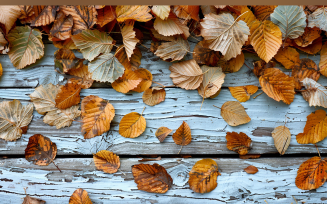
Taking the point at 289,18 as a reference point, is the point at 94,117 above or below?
below

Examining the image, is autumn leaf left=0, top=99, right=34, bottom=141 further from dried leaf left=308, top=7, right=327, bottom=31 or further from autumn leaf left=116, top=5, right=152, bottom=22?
dried leaf left=308, top=7, right=327, bottom=31

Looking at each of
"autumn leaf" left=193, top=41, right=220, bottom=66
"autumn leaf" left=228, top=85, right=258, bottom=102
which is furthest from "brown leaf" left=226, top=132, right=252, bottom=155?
"autumn leaf" left=193, top=41, right=220, bottom=66

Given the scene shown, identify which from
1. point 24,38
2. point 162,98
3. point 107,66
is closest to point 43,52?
point 24,38

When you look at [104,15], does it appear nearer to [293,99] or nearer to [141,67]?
[141,67]

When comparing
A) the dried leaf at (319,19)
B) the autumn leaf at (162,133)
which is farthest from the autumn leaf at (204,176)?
the dried leaf at (319,19)

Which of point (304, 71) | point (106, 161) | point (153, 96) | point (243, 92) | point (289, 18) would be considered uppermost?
point (289, 18)

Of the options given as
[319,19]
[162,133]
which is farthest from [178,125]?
[319,19]

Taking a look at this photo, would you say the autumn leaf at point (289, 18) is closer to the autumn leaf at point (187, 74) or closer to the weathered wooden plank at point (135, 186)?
the autumn leaf at point (187, 74)

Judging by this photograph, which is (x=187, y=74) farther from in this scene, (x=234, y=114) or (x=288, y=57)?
(x=288, y=57)
